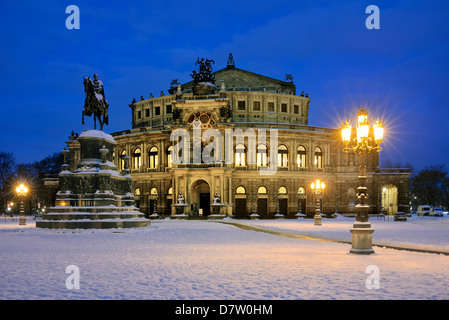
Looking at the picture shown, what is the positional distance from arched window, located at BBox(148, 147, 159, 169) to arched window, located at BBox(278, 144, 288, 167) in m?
19.9

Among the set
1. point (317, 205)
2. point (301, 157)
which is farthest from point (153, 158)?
point (317, 205)

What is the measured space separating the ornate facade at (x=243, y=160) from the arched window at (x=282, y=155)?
0.15 meters

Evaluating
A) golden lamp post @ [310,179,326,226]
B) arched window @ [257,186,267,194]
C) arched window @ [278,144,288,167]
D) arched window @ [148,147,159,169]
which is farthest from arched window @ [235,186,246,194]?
arched window @ [148,147,159,169]

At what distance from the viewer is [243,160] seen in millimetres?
62312

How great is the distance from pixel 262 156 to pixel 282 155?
330 centimetres

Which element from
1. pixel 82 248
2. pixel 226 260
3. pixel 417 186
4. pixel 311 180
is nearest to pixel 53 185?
pixel 311 180

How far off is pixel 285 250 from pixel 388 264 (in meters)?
4.97

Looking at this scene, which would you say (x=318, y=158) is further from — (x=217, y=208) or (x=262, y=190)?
(x=217, y=208)

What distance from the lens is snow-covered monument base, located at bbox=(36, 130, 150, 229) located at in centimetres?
2914

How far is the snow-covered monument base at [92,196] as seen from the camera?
29.1 meters

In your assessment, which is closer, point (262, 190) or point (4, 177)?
point (262, 190)

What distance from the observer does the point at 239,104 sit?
219 ft

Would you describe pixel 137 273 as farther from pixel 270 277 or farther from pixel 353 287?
pixel 353 287

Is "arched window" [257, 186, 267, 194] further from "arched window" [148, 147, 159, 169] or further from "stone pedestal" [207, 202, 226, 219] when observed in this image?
"arched window" [148, 147, 159, 169]
